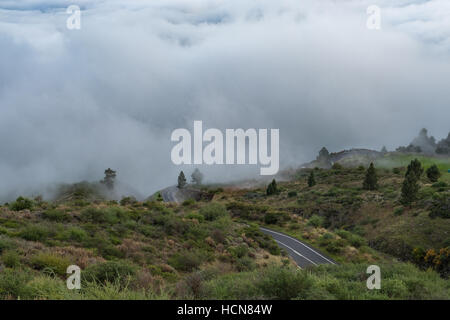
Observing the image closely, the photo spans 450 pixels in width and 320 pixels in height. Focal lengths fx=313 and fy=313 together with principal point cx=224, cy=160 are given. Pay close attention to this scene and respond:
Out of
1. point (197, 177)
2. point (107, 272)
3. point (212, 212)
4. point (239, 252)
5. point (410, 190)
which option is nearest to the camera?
point (107, 272)

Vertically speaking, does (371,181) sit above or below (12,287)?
below

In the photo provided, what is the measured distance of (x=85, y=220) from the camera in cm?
2167

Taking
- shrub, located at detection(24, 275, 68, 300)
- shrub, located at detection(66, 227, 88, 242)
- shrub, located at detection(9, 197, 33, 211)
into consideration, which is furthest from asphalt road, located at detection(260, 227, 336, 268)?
shrub, located at detection(9, 197, 33, 211)

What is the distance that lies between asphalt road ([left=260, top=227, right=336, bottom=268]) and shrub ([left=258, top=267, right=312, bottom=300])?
1721 centimetres

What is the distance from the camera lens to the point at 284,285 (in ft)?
25.6

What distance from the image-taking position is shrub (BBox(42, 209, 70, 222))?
20991 mm

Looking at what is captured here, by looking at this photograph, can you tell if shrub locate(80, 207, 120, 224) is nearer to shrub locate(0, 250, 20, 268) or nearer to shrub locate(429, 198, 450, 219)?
shrub locate(0, 250, 20, 268)

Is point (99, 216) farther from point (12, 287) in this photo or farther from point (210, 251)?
point (12, 287)

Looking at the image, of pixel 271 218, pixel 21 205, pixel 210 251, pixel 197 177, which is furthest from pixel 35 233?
pixel 197 177

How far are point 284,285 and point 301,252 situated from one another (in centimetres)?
2311

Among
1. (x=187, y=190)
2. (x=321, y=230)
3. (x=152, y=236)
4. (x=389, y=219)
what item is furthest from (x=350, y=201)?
(x=187, y=190)
